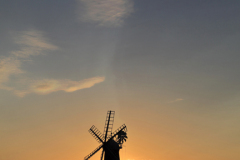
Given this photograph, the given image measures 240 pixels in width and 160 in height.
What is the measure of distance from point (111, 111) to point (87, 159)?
13.8 m

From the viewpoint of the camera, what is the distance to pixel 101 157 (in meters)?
57.9

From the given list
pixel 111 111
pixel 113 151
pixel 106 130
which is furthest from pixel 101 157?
pixel 111 111

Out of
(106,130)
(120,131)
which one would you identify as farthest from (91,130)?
(120,131)

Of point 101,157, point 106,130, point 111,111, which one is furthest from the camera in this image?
point 111,111

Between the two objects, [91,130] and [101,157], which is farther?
[91,130]

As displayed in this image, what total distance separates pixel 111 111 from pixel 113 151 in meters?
12.4

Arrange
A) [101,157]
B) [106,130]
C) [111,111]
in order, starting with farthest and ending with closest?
[111,111]
[106,130]
[101,157]

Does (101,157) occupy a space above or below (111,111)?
below

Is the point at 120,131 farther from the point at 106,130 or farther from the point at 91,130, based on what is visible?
the point at 91,130

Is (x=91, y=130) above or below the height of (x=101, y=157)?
above

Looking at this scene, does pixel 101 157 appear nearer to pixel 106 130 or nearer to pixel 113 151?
pixel 113 151

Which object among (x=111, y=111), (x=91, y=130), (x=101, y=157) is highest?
(x=111, y=111)

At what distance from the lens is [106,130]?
63344mm

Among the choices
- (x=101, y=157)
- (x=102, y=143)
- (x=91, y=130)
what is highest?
(x=91, y=130)
